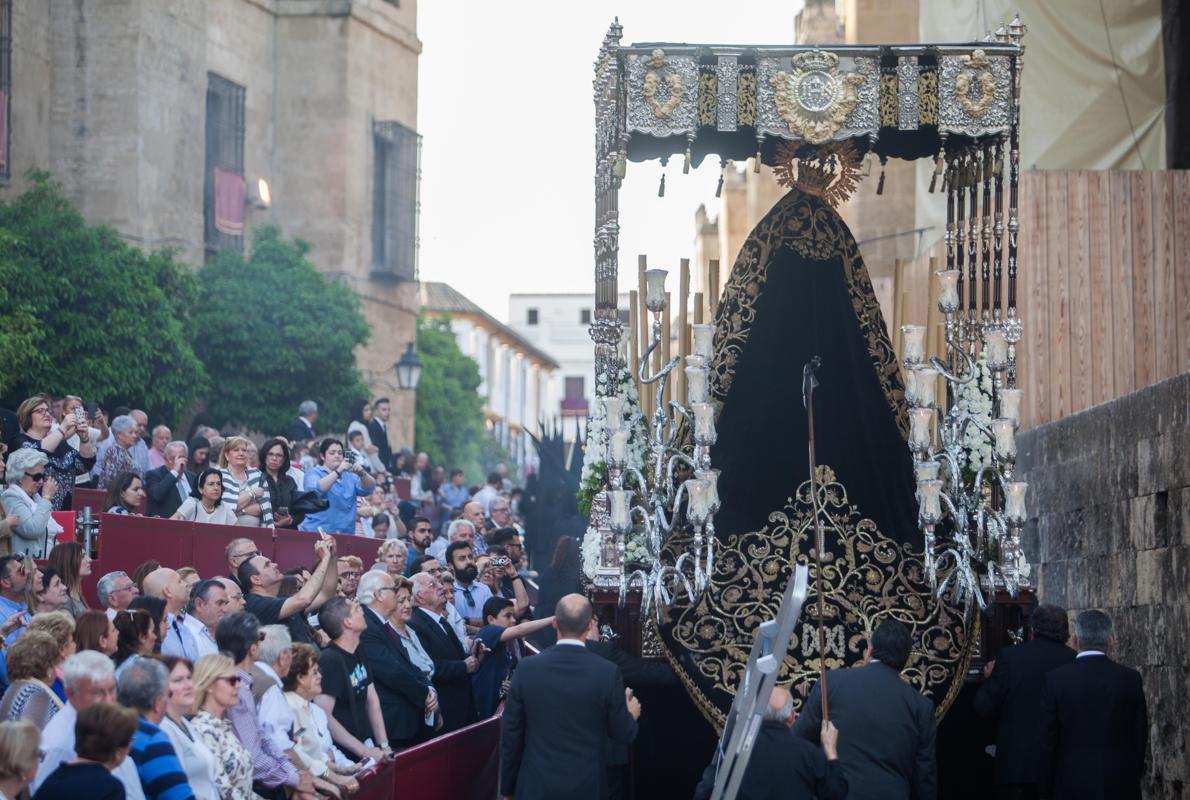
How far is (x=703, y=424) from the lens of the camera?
10.8 metres

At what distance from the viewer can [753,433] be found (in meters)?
11.5

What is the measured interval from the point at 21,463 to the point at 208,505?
5.16 ft

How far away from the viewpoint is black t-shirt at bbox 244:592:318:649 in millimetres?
10070

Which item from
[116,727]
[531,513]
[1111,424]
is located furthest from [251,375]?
[116,727]

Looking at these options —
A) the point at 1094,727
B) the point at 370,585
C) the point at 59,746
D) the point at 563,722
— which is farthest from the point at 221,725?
the point at 1094,727

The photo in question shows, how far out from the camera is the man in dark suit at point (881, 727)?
8.97 meters

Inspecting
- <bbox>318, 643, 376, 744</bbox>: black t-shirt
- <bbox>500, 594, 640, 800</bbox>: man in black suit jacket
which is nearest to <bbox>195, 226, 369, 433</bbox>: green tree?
<bbox>318, 643, 376, 744</bbox>: black t-shirt

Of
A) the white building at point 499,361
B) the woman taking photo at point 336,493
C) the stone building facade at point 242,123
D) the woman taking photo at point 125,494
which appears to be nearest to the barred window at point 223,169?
the stone building facade at point 242,123

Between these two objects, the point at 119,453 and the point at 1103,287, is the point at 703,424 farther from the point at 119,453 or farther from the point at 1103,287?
the point at 1103,287

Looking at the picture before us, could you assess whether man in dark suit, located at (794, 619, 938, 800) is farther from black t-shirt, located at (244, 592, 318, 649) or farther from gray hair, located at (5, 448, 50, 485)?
gray hair, located at (5, 448, 50, 485)

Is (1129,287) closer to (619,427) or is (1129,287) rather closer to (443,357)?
(619,427)

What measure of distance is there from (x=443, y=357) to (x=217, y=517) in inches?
1732

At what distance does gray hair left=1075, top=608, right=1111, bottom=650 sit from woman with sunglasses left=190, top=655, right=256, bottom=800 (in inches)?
173

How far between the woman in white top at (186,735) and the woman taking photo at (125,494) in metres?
4.74
